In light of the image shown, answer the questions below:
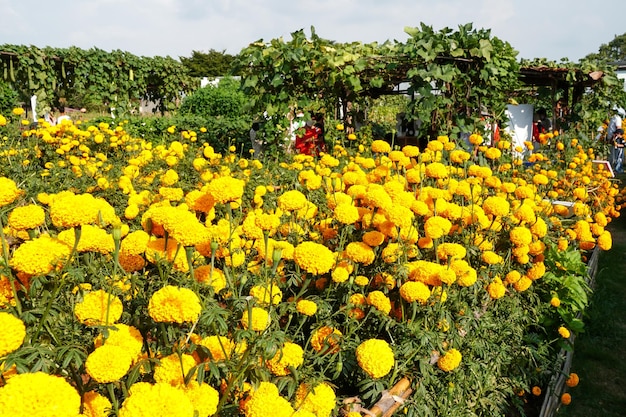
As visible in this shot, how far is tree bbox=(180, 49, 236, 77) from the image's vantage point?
3725 centimetres

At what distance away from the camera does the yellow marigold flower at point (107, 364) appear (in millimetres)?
888

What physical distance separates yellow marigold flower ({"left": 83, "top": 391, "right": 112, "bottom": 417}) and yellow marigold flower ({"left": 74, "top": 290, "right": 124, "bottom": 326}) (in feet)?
0.50

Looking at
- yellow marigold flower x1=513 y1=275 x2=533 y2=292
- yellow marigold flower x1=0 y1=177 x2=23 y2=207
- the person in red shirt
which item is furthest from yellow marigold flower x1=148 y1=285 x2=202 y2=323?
the person in red shirt

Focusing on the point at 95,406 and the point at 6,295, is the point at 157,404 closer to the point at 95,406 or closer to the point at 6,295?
the point at 95,406

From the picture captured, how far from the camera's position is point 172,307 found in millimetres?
997

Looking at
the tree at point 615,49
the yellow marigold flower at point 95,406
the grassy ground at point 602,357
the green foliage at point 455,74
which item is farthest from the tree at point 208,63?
the tree at point 615,49

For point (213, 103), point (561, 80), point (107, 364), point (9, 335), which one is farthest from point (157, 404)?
point (213, 103)

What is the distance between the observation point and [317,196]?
2.77 meters

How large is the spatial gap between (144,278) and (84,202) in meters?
0.36

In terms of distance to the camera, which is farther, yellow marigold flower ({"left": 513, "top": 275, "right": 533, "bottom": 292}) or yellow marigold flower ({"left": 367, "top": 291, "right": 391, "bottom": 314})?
yellow marigold flower ({"left": 513, "top": 275, "right": 533, "bottom": 292})

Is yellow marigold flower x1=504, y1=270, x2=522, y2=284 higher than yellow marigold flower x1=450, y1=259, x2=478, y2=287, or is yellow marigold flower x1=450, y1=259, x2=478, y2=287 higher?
yellow marigold flower x1=450, y1=259, x2=478, y2=287

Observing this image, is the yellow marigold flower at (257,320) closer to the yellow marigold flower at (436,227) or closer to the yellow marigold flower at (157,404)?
the yellow marigold flower at (157,404)

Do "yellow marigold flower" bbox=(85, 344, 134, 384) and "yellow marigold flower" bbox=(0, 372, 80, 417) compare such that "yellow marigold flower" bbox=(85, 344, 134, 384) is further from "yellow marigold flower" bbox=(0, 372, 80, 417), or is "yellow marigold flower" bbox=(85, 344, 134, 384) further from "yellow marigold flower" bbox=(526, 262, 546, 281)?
"yellow marigold flower" bbox=(526, 262, 546, 281)

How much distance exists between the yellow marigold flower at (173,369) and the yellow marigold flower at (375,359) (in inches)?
20.6
